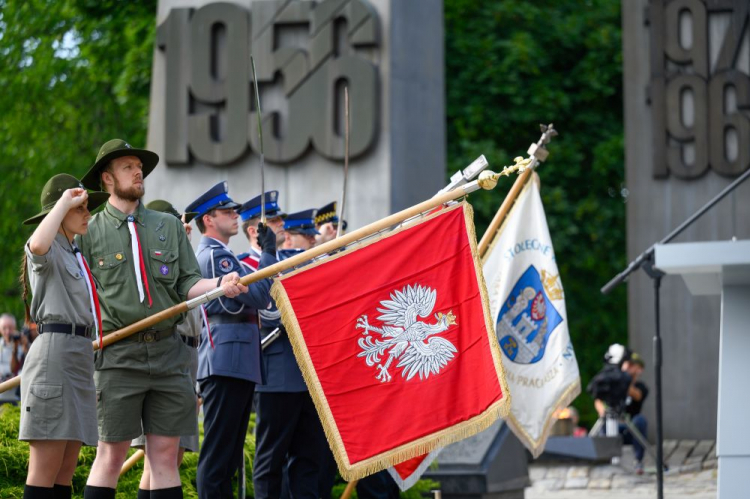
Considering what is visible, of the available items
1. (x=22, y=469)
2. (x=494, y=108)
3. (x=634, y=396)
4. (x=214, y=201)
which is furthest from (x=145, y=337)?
(x=494, y=108)

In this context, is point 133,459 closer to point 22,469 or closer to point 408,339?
point 22,469

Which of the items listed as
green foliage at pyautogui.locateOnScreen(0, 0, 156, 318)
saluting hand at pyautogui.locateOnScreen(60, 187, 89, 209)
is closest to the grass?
saluting hand at pyautogui.locateOnScreen(60, 187, 89, 209)

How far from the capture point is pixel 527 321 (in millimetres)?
8562

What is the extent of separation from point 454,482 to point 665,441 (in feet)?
28.3

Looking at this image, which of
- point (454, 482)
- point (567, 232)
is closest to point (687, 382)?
point (567, 232)

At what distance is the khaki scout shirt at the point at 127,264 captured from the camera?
6.14 meters

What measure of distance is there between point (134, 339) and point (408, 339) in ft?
4.53

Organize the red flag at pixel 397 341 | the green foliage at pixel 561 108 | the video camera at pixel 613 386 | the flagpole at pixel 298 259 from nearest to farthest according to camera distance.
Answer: the flagpole at pixel 298 259 → the red flag at pixel 397 341 → the video camera at pixel 613 386 → the green foliage at pixel 561 108

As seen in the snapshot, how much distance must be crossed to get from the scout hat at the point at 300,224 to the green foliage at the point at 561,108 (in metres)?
14.1

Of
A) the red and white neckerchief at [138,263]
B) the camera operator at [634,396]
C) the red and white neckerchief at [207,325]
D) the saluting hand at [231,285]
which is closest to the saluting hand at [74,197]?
the red and white neckerchief at [138,263]

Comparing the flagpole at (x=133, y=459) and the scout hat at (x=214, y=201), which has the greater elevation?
the scout hat at (x=214, y=201)

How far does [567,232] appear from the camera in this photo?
73.3ft

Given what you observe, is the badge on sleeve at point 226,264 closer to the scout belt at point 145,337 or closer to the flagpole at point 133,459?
the scout belt at point 145,337

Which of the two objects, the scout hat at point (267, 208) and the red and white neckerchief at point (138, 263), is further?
the scout hat at point (267, 208)
